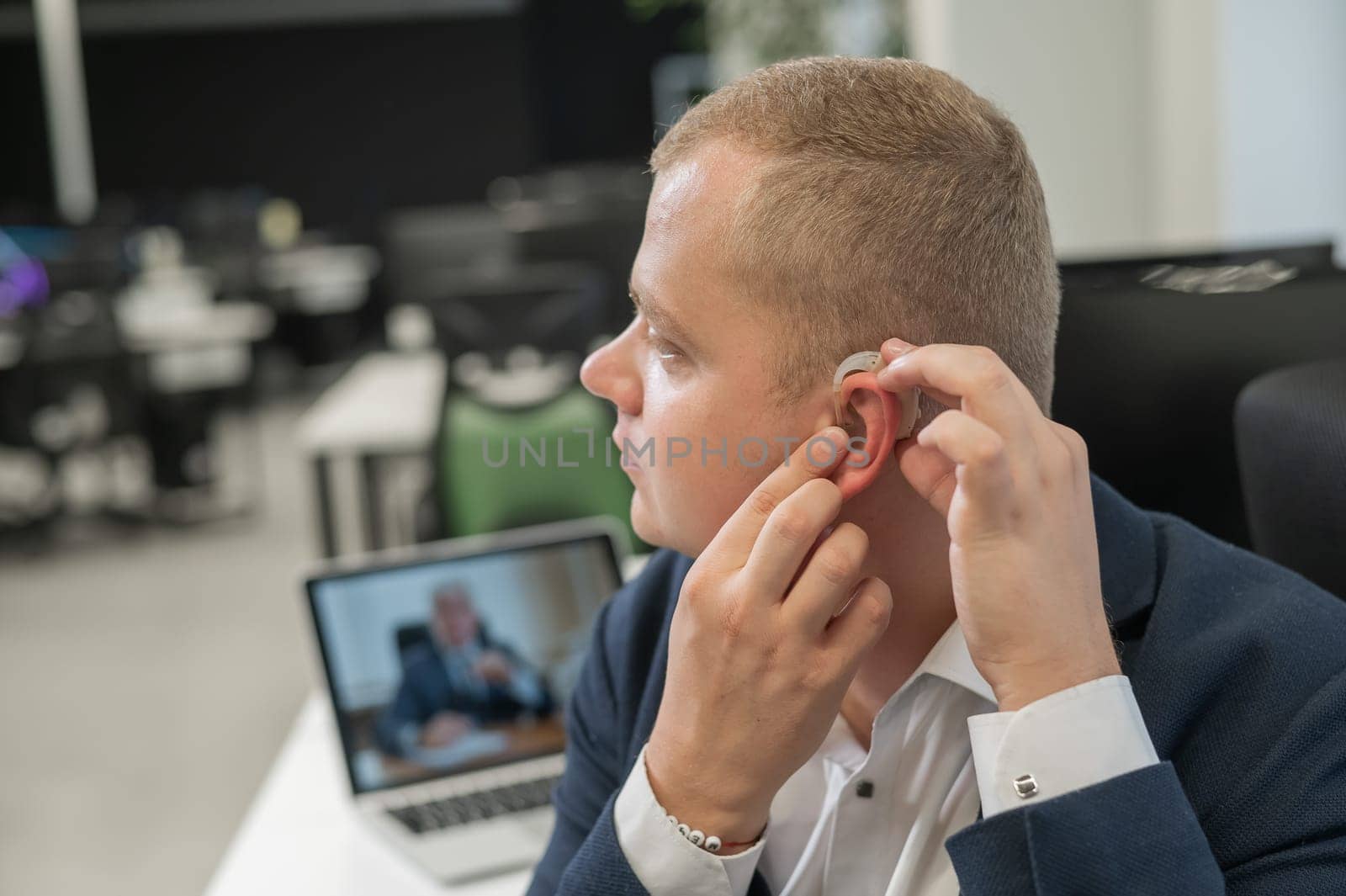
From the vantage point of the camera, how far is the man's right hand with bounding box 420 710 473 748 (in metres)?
1.51

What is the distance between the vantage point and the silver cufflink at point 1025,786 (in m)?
0.78

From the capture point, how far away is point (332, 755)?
1.62 m

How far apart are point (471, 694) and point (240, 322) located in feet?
18.8

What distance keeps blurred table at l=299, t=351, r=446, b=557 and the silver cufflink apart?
2656 mm

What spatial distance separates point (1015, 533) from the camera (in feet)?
2.51

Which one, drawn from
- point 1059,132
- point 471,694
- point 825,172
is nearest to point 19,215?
point 1059,132

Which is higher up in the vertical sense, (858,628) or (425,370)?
(858,628)

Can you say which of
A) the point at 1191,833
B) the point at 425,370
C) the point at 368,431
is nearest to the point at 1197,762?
the point at 1191,833

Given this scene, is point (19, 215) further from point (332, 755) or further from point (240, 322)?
point (332, 755)

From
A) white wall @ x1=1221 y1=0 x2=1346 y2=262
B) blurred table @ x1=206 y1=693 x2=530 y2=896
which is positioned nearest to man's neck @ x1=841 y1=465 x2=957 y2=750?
blurred table @ x1=206 y1=693 x2=530 y2=896

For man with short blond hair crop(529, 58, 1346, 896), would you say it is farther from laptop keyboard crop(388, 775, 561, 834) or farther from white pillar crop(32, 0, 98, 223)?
white pillar crop(32, 0, 98, 223)

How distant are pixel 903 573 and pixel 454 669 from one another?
72 centimetres

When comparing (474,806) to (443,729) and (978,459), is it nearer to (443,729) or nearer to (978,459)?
(443,729)

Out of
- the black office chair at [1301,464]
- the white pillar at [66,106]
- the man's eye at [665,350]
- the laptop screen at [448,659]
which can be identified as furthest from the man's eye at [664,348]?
the white pillar at [66,106]
